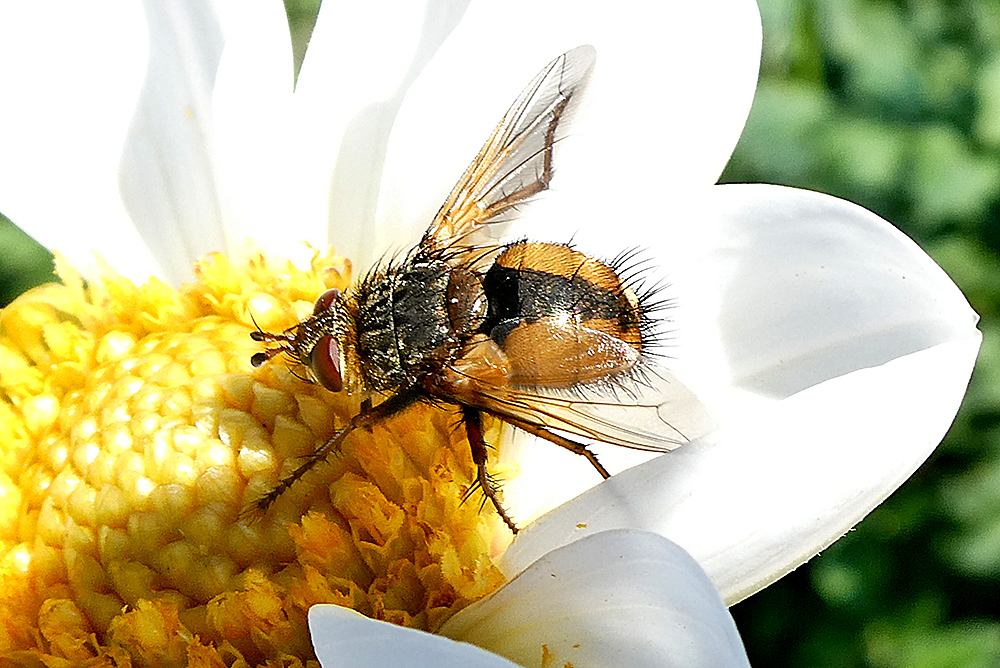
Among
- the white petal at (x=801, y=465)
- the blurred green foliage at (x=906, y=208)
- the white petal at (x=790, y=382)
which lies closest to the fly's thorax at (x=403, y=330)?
the white petal at (x=790, y=382)

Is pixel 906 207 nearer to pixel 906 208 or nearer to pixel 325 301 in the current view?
pixel 906 208

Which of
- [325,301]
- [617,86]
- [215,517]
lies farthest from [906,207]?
[215,517]

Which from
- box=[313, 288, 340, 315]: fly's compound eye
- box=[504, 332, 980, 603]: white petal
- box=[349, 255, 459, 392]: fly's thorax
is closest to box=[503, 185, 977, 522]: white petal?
box=[504, 332, 980, 603]: white petal

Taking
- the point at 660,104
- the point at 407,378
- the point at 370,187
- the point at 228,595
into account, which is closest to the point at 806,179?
the point at 660,104

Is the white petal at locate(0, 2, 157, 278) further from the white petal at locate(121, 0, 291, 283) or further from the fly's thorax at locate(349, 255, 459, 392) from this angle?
the fly's thorax at locate(349, 255, 459, 392)

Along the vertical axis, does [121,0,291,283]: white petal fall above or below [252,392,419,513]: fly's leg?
above
